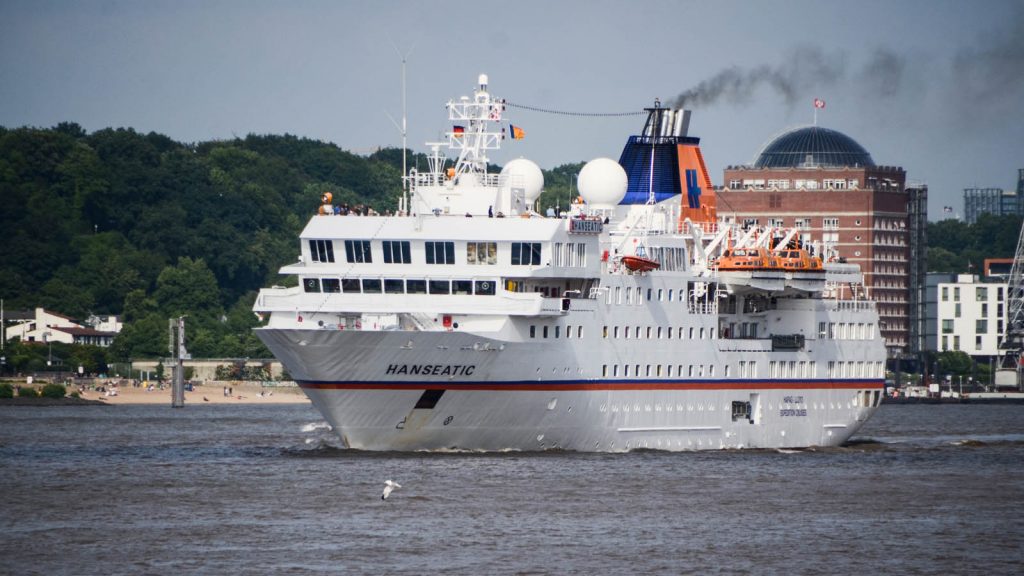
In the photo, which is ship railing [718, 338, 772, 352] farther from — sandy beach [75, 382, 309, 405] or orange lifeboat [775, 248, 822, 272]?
sandy beach [75, 382, 309, 405]

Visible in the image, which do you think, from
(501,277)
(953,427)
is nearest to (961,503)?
(501,277)

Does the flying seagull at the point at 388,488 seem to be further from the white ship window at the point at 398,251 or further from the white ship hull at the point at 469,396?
the white ship window at the point at 398,251

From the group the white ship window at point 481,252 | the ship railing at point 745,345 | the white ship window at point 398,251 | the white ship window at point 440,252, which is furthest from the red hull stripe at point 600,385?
the white ship window at point 398,251

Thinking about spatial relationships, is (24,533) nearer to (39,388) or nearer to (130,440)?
(130,440)

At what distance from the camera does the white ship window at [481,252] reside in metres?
65.3

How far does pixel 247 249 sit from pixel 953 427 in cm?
8421

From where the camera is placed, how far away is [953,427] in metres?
108

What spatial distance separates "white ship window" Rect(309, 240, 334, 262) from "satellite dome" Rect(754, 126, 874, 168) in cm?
11893

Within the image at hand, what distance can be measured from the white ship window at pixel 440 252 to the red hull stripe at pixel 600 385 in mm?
4550

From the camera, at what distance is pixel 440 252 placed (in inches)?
2566

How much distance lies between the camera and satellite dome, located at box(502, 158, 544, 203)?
235 feet

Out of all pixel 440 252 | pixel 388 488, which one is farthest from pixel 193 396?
pixel 388 488

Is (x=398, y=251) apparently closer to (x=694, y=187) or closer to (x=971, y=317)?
(x=694, y=187)

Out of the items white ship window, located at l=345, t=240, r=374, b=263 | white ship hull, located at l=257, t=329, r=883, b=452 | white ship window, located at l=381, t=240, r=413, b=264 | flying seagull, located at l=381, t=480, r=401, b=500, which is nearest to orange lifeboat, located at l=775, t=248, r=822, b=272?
white ship hull, located at l=257, t=329, r=883, b=452
